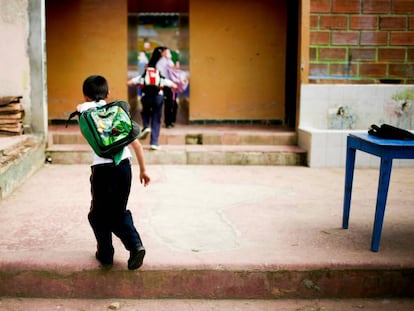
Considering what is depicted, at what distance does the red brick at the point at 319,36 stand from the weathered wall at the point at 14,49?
4.35 metres

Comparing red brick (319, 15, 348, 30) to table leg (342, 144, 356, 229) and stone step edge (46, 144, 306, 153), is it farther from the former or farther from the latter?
table leg (342, 144, 356, 229)

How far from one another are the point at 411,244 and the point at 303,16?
5.36m

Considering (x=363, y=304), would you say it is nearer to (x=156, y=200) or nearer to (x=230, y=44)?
(x=156, y=200)

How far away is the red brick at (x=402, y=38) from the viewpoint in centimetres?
938

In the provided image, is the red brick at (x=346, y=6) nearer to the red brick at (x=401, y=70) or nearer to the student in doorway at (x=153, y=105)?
the red brick at (x=401, y=70)

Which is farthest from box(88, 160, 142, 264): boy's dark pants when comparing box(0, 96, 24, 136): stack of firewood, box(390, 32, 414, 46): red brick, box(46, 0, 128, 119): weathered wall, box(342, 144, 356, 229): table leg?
box(46, 0, 128, 119): weathered wall

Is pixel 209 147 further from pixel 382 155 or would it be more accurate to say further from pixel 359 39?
pixel 382 155

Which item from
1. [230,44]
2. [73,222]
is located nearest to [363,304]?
[73,222]

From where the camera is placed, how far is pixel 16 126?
8164 mm

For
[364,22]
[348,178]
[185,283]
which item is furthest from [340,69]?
[185,283]

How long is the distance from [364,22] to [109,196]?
22.0ft

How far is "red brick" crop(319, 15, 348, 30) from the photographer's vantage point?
928cm

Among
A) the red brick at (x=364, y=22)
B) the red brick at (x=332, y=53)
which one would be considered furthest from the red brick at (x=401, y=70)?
the red brick at (x=332, y=53)

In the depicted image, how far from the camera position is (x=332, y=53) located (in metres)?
9.37
